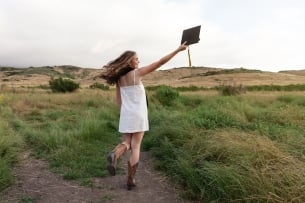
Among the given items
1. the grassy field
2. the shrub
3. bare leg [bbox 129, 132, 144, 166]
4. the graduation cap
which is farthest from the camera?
the shrub

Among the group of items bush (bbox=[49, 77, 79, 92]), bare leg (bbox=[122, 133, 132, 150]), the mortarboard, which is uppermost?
the mortarboard

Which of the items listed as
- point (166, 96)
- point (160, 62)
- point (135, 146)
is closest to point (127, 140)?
point (135, 146)

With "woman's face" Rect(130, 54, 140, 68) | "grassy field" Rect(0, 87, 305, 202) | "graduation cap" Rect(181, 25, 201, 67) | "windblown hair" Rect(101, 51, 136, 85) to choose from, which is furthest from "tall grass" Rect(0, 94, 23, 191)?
"graduation cap" Rect(181, 25, 201, 67)

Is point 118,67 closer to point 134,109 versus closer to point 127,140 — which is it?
point 134,109

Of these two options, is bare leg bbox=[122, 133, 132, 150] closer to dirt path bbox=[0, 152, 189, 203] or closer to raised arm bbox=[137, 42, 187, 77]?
dirt path bbox=[0, 152, 189, 203]

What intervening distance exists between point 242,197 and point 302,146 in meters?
1.89

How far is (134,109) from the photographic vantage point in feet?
18.2

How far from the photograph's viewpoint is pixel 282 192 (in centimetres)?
404

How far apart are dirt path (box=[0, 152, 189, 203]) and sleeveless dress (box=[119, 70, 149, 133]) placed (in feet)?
2.79

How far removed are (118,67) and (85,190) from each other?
174 cm

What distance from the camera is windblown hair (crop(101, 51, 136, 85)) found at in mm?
5516

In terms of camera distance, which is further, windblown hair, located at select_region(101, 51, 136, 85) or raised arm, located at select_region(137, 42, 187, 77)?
windblown hair, located at select_region(101, 51, 136, 85)

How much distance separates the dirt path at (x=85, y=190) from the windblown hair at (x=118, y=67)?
1531 mm

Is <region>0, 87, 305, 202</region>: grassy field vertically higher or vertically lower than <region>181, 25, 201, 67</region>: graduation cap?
lower
